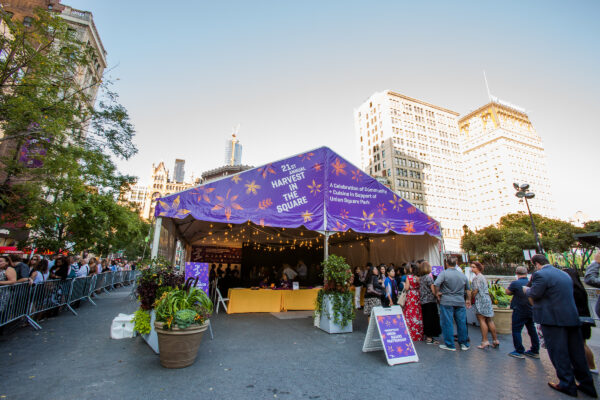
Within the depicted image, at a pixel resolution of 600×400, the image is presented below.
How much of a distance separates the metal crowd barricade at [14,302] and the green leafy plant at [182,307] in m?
3.66

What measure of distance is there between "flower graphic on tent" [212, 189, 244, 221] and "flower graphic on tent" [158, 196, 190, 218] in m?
0.79

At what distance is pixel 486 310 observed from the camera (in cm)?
566

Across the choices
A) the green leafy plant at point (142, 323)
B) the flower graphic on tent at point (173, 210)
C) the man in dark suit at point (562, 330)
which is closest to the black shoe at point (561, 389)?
the man in dark suit at point (562, 330)

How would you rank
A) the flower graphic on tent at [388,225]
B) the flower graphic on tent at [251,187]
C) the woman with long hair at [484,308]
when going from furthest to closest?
the flower graphic on tent at [388,225], the flower graphic on tent at [251,187], the woman with long hair at [484,308]

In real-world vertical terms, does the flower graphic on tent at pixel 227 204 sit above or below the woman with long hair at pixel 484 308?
above

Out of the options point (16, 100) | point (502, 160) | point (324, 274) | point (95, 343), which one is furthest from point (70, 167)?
point (502, 160)

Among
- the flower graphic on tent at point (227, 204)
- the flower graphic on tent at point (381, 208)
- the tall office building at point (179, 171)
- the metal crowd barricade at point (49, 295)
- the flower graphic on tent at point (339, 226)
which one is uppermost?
the tall office building at point (179, 171)

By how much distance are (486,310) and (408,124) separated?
72.1m

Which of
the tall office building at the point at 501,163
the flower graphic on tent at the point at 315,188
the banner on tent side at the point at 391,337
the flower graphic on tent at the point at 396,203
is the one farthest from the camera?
the tall office building at the point at 501,163

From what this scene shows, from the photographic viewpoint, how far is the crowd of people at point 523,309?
3.51m

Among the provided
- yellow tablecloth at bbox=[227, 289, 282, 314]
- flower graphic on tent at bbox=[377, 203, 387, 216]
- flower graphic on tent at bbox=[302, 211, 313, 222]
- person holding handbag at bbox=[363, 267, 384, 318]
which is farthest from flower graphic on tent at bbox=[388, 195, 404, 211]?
yellow tablecloth at bbox=[227, 289, 282, 314]

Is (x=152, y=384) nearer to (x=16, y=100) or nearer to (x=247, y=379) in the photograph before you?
(x=247, y=379)

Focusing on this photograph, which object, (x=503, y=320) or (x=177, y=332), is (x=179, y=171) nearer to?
(x=177, y=332)

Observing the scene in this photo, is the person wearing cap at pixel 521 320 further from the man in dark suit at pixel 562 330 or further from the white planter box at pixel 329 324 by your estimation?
the white planter box at pixel 329 324
